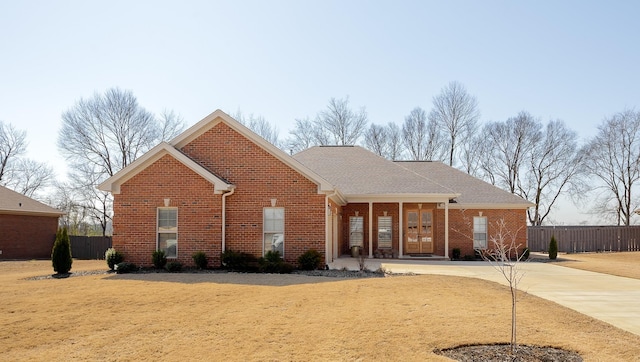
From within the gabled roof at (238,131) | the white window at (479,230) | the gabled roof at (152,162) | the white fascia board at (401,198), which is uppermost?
the gabled roof at (238,131)

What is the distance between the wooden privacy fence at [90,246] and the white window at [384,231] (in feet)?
53.5

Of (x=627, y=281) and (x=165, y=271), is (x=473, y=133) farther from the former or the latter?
(x=165, y=271)

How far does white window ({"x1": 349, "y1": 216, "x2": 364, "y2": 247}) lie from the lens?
2456 centimetres

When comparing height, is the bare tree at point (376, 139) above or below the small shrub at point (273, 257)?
above

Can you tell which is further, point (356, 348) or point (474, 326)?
point (474, 326)

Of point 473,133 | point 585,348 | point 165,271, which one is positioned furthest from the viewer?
point 473,133

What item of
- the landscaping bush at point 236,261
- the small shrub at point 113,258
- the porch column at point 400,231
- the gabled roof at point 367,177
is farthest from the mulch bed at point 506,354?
the porch column at point 400,231

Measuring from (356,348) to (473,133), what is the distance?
133ft

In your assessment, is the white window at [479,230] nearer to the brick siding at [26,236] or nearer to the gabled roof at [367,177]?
the gabled roof at [367,177]

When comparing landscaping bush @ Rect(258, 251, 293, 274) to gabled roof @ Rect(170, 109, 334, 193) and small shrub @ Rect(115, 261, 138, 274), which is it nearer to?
gabled roof @ Rect(170, 109, 334, 193)

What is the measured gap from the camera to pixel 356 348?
6922 millimetres

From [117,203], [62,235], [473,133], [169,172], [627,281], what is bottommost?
[627,281]

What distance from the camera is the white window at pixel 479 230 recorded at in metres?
24.5

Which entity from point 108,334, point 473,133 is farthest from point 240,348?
point 473,133
